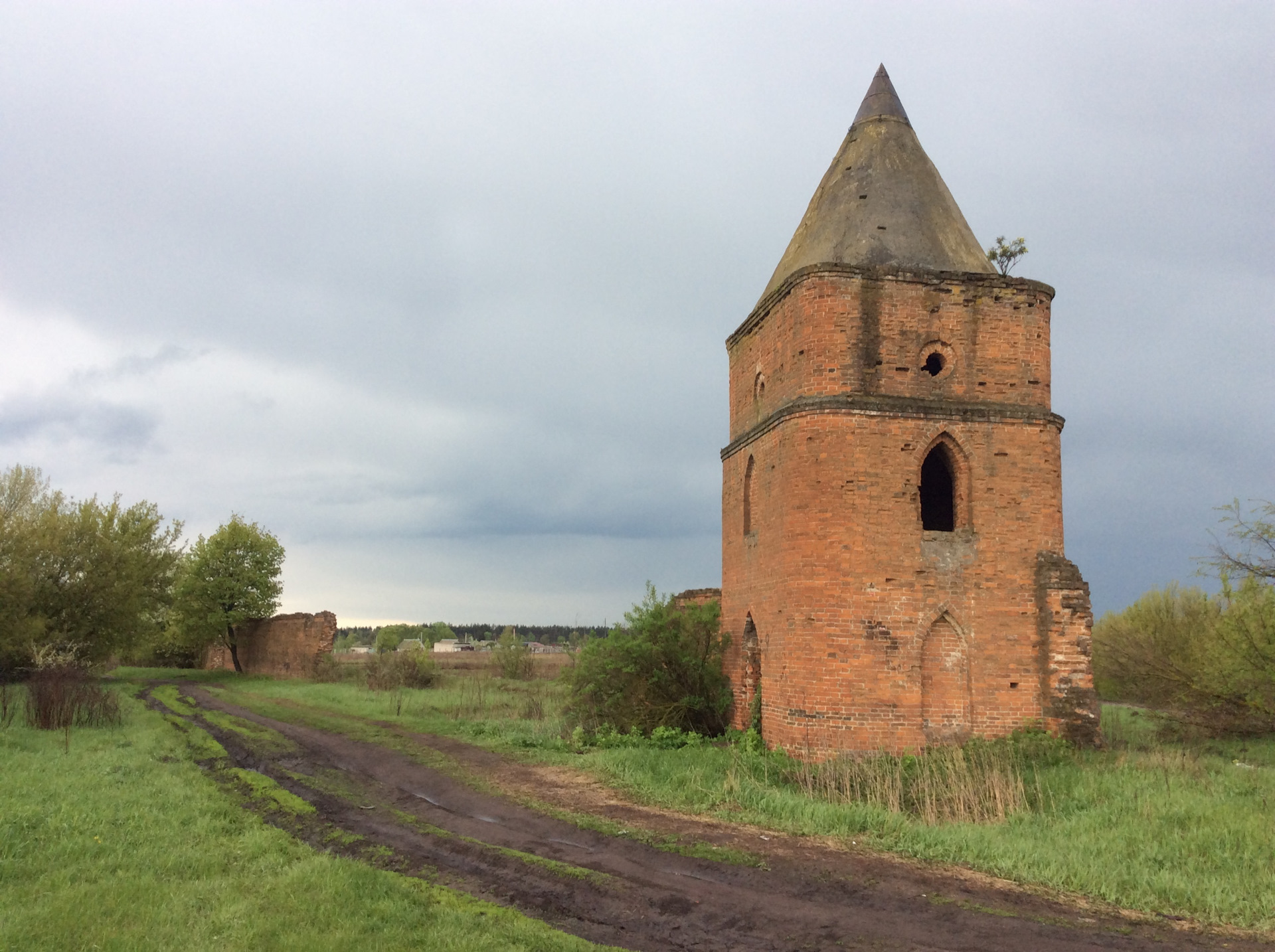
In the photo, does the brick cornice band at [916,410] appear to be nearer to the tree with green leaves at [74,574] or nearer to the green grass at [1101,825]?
the green grass at [1101,825]

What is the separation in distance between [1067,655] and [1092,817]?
135 inches

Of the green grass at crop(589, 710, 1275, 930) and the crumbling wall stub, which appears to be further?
the crumbling wall stub

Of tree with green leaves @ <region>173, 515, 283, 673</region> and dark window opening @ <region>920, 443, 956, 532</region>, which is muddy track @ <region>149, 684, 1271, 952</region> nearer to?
dark window opening @ <region>920, 443, 956, 532</region>

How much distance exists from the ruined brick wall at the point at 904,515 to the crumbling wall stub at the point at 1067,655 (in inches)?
2.6

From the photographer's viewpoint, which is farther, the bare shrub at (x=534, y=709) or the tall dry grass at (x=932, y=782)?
the bare shrub at (x=534, y=709)

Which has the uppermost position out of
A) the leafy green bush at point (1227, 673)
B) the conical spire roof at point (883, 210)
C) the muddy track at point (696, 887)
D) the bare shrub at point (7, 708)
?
the conical spire roof at point (883, 210)

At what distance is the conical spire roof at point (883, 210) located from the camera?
13.7 metres

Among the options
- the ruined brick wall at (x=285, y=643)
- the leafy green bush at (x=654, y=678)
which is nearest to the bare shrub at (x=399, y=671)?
the ruined brick wall at (x=285, y=643)

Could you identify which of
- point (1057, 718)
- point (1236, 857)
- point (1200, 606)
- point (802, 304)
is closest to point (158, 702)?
point (802, 304)

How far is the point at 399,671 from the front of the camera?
29828mm

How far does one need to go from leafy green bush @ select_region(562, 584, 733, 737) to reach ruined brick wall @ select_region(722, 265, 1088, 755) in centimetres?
212

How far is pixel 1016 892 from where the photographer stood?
7496 millimetres

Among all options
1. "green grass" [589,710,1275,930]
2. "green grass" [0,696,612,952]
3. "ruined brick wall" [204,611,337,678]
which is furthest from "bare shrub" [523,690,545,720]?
"ruined brick wall" [204,611,337,678]

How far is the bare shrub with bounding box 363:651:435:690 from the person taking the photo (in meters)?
29.5
